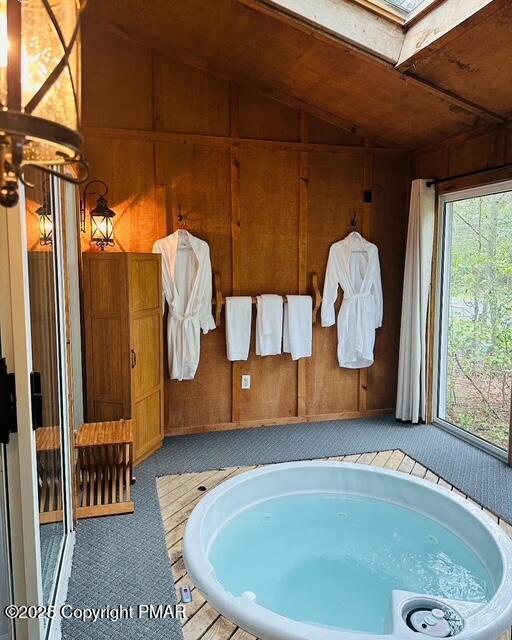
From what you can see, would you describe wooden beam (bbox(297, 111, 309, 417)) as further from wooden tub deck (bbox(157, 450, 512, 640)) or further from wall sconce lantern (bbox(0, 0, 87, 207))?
wall sconce lantern (bbox(0, 0, 87, 207))

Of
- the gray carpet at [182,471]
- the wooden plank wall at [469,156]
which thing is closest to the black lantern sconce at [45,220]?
the gray carpet at [182,471]

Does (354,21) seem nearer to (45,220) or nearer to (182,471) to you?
(45,220)

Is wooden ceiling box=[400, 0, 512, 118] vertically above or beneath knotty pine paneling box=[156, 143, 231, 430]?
above

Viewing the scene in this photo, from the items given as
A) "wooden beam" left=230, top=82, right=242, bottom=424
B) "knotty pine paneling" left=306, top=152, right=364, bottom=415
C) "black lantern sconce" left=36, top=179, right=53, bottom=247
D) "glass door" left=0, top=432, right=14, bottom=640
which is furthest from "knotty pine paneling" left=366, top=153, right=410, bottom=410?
"glass door" left=0, top=432, right=14, bottom=640

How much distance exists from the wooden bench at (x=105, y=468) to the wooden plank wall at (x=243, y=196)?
1.07m

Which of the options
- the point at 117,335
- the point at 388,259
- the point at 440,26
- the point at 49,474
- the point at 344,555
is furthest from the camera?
the point at 388,259

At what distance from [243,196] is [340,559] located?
2.95m

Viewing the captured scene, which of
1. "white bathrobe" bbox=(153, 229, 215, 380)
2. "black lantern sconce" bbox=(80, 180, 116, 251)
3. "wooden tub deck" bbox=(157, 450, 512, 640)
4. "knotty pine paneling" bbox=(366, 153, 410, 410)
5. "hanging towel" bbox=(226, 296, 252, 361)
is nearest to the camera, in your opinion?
"wooden tub deck" bbox=(157, 450, 512, 640)

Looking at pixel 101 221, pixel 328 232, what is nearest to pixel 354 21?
pixel 328 232

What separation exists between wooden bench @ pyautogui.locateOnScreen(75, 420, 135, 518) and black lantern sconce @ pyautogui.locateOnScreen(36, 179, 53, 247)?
1.38m

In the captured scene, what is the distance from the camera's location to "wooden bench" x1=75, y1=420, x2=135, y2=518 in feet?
9.48

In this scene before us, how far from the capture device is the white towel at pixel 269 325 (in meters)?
4.18

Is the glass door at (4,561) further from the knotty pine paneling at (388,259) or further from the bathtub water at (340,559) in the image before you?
the knotty pine paneling at (388,259)

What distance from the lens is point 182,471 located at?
340 centimetres
